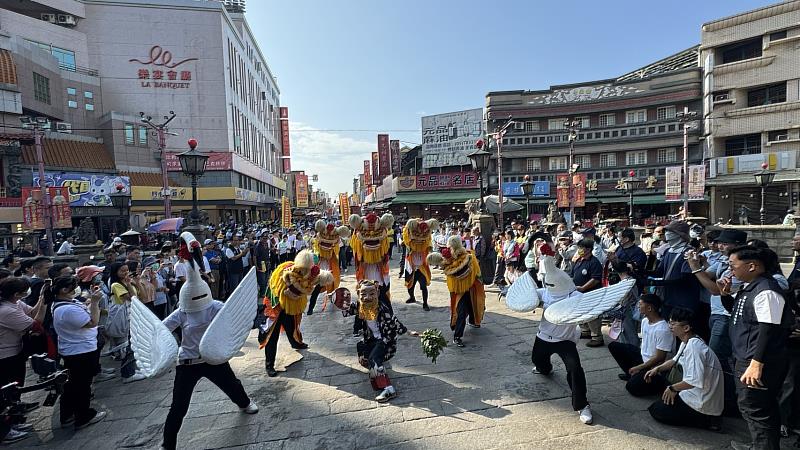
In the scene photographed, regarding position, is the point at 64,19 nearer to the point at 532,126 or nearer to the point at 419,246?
the point at 419,246

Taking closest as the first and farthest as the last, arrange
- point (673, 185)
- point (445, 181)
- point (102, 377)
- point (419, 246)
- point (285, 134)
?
point (102, 377)
point (419, 246)
point (673, 185)
point (445, 181)
point (285, 134)

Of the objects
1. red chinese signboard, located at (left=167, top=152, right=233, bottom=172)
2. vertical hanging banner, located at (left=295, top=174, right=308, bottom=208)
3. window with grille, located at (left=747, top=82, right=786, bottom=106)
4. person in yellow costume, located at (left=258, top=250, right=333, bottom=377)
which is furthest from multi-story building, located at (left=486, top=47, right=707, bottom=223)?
vertical hanging banner, located at (left=295, top=174, right=308, bottom=208)

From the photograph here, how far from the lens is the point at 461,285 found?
5781 millimetres

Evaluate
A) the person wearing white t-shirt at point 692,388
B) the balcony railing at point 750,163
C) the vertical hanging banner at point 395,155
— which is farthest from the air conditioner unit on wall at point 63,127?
the balcony railing at point 750,163

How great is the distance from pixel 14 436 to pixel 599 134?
31.6 meters

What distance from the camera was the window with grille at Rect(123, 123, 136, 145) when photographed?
2803cm

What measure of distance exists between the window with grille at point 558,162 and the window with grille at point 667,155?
6.18 meters

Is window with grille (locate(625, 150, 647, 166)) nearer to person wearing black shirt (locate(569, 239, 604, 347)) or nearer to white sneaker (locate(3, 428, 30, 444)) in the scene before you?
person wearing black shirt (locate(569, 239, 604, 347))

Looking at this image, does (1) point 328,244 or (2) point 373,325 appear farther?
(1) point 328,244

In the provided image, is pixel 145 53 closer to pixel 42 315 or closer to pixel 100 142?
pixel 100 142

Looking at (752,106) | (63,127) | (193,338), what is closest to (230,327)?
(193,338)

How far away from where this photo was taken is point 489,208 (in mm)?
14617

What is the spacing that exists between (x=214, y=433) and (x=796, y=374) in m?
5.19

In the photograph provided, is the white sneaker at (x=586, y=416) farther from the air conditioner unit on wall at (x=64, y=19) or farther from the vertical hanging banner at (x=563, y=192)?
the air conditioner unit on wall at (x=64, y=19)
